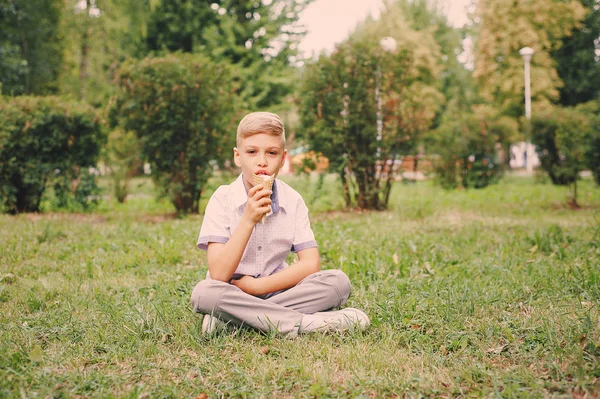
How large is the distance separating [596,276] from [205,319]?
117 inches

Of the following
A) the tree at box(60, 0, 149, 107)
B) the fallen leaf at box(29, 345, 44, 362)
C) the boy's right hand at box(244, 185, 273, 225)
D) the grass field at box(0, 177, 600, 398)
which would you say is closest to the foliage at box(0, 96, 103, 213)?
the grass field at box(0, 177, 600, 398)

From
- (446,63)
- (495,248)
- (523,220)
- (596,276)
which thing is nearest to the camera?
(596,276)

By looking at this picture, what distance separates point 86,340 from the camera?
2.96m

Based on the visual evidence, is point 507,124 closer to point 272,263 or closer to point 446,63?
point 272,263

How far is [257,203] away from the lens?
109 inches

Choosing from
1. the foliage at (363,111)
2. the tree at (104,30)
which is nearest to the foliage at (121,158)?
the foliage at (363,111)

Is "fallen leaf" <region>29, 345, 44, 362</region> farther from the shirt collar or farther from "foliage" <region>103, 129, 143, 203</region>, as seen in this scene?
"foliage" <region>103, 129, 143, 203</region>

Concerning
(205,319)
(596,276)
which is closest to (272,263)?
(205,319)

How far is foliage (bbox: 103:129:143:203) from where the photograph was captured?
844cm

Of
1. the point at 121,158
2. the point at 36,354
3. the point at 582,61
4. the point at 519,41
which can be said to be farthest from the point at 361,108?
the point at 582,61

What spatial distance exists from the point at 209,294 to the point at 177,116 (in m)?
5.50

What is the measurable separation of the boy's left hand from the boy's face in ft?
1.92

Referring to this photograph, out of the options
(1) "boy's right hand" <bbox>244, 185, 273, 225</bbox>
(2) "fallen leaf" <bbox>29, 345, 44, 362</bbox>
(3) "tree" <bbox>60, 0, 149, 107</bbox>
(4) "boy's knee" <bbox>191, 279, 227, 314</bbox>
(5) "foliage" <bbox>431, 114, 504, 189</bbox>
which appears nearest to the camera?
(2) "fallen leaf" <bbox>29, 345, 44, 362</bbox>

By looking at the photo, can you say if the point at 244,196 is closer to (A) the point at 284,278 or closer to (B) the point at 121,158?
(A) the point at 284,278
